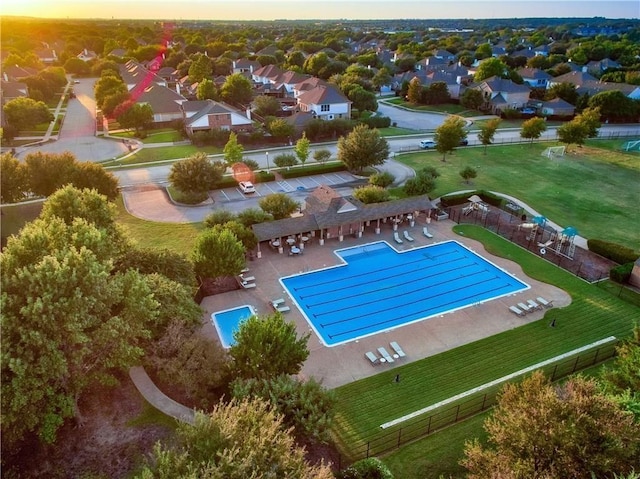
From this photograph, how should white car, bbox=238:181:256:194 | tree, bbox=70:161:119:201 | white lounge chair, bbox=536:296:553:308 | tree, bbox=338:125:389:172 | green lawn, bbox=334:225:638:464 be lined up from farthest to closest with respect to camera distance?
tree, bbox=338:125:389:172, white car, bbox=238:181:256:194, tree, bbox=70:161:119:201, white lounge chair, bbox=536:296:553:308, green lawn, bbox=334:225:638:464

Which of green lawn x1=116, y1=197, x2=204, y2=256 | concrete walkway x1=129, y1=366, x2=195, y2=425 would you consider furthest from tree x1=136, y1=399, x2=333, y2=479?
green lawn x1=116, y1=197, x2=204, y2=256

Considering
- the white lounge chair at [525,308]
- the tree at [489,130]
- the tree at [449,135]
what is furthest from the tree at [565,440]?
the tree at [489,130]

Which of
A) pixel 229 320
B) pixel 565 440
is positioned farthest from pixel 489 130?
pixel 565 440

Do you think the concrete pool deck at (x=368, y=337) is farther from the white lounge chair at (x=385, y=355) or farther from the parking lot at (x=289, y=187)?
the parking lot at (x=289, y=187)

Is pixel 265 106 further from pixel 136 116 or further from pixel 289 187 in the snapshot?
pixel 289 187

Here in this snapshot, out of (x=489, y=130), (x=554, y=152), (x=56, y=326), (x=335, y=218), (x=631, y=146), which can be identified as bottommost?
(x=554, y=152)

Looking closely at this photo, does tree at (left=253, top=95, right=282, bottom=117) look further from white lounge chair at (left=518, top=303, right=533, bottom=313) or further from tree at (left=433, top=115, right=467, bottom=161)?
white lounge chair at (left=518, top=303, right=533, bottom=313)
